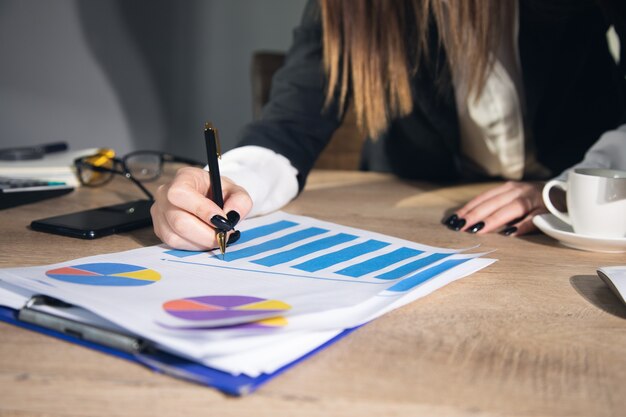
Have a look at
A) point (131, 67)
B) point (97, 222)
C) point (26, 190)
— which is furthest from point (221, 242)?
point (131, 67)

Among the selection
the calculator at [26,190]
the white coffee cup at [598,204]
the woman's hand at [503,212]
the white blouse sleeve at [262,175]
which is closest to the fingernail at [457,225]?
the woman's hand at [503,212]

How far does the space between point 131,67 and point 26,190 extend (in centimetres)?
147

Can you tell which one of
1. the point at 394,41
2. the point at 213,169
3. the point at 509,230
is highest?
the point at 394,41

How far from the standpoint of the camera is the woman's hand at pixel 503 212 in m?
0.85

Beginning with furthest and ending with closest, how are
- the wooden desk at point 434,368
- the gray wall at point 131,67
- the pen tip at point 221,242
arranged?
the gray wall at point 131,67 < the pen tip at point 221,242 < the wooden desk at point 434,368

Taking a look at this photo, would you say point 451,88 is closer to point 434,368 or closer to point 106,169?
point 106,169

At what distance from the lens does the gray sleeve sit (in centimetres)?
93

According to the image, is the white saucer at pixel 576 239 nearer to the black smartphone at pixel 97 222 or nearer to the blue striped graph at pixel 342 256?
the blue striped graph at pixel 342 256

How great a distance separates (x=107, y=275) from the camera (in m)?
0.58

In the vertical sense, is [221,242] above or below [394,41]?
below

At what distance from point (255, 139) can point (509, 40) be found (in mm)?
491

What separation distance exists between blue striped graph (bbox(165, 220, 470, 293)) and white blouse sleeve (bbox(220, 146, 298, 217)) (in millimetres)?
108

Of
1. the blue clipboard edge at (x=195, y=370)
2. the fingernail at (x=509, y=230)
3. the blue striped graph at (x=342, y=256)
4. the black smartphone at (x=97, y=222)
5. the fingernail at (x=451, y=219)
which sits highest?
the blue clipboard edge at (x=195, y=370)

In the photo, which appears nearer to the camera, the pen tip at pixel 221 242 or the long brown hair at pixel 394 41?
the pen tip at pixel 221 242
